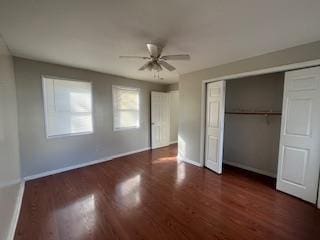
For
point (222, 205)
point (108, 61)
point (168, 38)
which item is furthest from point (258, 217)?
point (108, 61)

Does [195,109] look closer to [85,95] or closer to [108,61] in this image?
[108,61]

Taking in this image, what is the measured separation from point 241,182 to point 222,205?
1.02m

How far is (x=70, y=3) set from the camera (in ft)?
4.80

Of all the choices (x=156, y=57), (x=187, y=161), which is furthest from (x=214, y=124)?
(x=156, y=57)

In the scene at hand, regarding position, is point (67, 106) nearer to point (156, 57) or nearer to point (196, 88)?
point (156, 57)

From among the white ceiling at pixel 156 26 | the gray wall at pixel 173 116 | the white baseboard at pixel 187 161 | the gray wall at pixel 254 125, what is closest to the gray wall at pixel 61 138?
the white ceiling at pixel 156 26

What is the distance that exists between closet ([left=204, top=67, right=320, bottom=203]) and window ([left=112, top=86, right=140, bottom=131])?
2.33 meters

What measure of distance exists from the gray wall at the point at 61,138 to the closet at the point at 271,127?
256cm

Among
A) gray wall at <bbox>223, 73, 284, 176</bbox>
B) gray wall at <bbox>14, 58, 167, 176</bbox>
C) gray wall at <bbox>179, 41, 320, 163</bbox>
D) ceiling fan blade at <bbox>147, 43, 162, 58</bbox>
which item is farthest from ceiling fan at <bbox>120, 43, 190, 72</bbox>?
gray wall at <bbox>223, 73, 284, 176</bbox>

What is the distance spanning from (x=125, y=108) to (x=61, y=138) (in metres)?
1.90

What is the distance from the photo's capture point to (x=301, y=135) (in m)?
2.47

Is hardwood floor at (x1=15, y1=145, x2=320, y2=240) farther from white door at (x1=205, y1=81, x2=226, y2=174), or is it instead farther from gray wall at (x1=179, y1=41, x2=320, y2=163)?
gray wall at (x1=179, y1=41, x2=320, y2=163)

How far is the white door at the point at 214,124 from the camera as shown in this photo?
339 centimetres

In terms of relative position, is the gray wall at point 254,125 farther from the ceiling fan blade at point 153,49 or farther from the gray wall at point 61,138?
the gray wall at point 61,138
